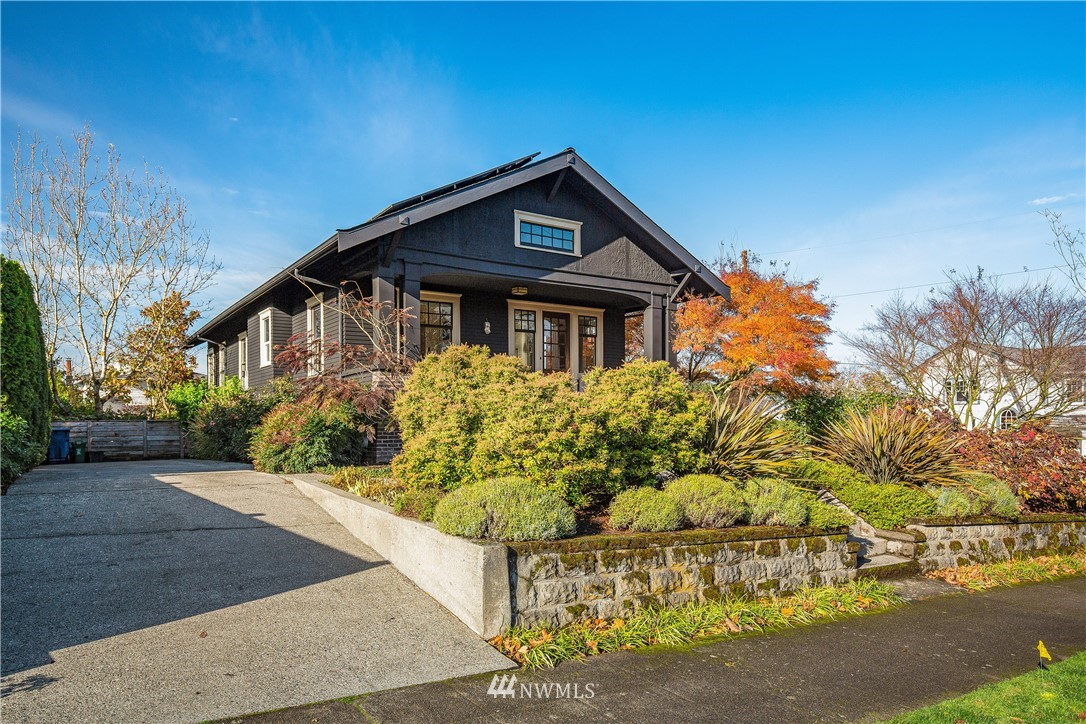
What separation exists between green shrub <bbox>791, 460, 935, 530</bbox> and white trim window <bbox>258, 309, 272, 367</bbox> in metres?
14.4

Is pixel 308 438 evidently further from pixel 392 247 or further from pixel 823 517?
pixel 823 517

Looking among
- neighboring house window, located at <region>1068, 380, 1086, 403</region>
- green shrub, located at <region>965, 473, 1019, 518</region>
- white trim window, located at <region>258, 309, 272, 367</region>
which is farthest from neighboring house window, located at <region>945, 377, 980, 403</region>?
white trim window, located at <region>258, 309, 272, 367</region>

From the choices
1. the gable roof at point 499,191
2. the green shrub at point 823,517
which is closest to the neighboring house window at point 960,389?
the gable roof at point 499,191

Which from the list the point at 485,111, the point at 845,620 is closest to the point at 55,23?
the point at 485,111

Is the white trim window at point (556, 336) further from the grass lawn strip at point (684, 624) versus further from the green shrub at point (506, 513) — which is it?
the green shrub at point (506, 513)

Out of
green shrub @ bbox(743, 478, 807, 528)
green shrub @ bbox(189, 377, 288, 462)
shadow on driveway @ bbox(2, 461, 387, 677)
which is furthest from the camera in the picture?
green shrub @ bbox(189, 377, 288, 462)

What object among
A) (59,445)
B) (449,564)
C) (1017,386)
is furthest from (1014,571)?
(59,445)

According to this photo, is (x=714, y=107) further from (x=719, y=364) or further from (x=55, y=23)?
(x=55, y=23)

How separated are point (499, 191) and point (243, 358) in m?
12.2

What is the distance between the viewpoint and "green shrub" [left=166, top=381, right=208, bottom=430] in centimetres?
1705

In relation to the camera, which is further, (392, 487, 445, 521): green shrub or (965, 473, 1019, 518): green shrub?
(965, 473, 1019, 518): green shrub

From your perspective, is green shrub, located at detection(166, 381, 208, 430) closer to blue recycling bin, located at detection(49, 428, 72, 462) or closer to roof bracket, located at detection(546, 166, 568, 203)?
blue recycling bin, located at detection(49, 428, 72, 462)

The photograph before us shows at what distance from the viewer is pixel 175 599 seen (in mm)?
5074

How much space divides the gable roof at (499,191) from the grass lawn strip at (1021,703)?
10334mm
